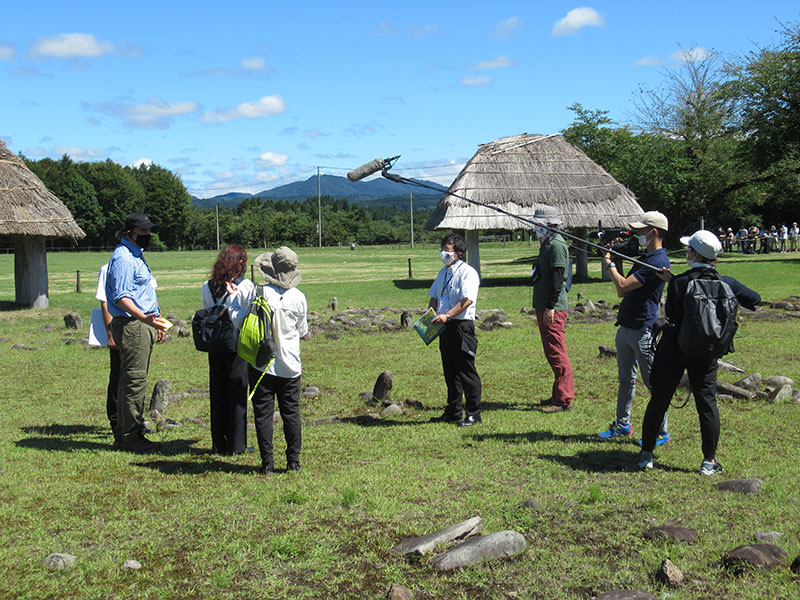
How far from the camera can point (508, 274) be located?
34.6 m

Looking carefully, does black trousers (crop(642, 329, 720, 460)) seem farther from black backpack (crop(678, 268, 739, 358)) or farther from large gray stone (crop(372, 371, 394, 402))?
large gray stone (crop(372, 371, 394, 402))

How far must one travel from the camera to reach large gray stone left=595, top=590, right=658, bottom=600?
4129 mm

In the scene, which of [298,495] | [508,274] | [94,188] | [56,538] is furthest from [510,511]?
[94,188]

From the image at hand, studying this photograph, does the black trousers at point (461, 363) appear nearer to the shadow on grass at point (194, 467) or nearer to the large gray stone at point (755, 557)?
the shadow on grass at point (194, 467)

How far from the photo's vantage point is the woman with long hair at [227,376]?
7.12m

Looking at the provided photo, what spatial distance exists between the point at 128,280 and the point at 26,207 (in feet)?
53.2

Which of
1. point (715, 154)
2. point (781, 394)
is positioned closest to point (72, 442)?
point (781, 394)

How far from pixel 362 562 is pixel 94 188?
99107 mm

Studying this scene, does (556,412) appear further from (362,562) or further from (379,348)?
(379,348)

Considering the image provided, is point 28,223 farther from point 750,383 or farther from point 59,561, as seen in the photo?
point 750,383

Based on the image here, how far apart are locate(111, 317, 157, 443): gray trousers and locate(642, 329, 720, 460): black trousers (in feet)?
15.7

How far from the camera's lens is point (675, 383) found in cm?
643

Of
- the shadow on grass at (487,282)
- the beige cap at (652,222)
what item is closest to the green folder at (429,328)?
the beige cap at (652,222)

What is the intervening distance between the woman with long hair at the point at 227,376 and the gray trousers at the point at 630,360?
3686 mm
